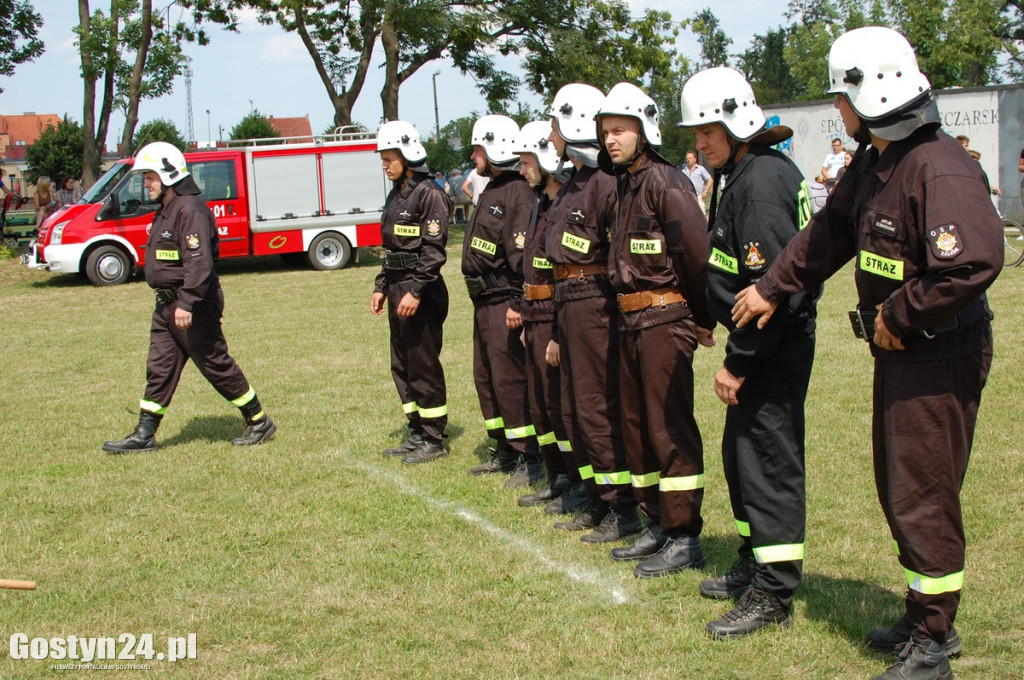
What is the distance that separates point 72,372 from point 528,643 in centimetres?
878

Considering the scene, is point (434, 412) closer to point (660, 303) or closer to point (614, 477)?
point (614, 477)

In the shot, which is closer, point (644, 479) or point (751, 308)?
point (751, 308)

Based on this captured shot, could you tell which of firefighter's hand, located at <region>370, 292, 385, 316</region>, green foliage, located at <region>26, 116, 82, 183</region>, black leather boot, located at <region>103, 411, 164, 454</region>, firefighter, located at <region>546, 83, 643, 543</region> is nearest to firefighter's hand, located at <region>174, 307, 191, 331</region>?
black leather boot, located at <region>103, 411, 164, 454</region>

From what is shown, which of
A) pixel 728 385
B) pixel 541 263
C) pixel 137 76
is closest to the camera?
pixel 728 385

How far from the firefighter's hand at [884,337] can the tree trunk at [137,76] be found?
26.2 meters

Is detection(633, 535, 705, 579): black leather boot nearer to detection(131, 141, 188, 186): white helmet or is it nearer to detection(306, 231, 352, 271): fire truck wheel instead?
detection(131, 141, 188, 186): white helmet

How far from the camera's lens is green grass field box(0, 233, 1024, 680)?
164 inches

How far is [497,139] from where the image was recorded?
21.5 feet

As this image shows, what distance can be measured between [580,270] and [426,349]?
2.31m

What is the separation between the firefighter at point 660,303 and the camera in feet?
15.6

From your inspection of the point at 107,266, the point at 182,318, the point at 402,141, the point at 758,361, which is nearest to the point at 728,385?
the point at 758,361

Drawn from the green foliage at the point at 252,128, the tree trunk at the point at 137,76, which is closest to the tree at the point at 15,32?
the tree trunk at the point at 137,76

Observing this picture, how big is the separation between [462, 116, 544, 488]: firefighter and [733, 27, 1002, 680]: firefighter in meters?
3.05

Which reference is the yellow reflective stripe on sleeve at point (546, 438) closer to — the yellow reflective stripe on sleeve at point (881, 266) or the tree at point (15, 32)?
the yellow reflective stripe on sleeve at point (881, 266)
